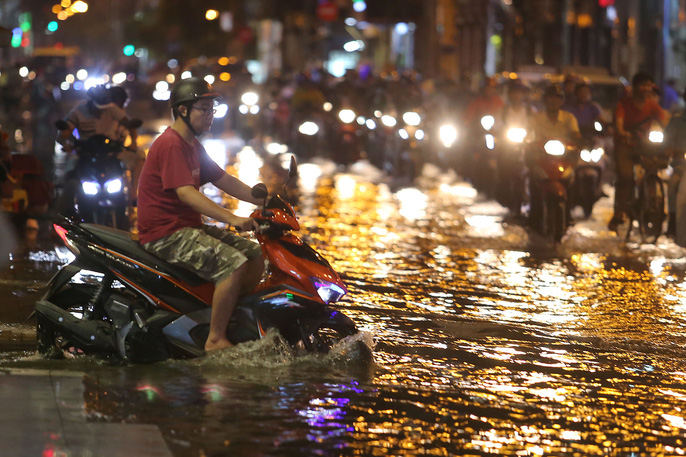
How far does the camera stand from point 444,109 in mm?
25703

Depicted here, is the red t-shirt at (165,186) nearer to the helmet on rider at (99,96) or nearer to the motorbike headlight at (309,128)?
the helmet on rider at (99,96)

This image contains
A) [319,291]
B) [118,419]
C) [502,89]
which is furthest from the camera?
[502,89]

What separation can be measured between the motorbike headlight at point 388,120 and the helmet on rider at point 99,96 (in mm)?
11262

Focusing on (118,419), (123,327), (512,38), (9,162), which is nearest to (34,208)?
(9,162)

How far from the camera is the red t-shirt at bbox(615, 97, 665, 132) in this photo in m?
15.5

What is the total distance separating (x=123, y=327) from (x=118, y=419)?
127 cm

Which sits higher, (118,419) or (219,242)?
(219,242)

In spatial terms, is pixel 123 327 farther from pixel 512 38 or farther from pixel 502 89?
pixel 512 38

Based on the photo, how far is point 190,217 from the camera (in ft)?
25.6

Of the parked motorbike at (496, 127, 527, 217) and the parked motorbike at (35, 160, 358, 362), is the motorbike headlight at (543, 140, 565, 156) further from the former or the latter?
the parked motorbike at (35, 160, 358, 362)

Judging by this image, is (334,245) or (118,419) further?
(334,245)

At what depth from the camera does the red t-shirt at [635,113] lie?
15531 mm

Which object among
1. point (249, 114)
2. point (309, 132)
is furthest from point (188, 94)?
point (249, 114)

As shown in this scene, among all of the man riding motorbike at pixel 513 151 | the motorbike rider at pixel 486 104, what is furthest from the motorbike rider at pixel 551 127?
the motorbike rider at pixel 486 104
